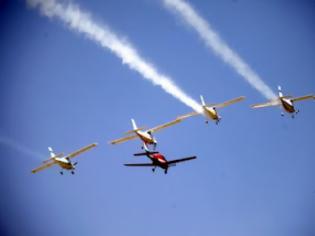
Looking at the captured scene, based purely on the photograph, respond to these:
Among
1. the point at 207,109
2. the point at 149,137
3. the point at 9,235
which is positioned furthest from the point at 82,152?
the point at 9,235

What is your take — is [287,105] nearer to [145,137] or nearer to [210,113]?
[210,113]

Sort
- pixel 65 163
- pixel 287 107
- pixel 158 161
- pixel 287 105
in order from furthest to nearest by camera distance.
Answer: pixel 287 107 < pixel 287 105 < pixel 65 163 < pixel 158 161

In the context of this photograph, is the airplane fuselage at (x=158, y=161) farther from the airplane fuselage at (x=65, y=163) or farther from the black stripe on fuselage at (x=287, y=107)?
the black stripe on fuselage at (x=287, y=107)

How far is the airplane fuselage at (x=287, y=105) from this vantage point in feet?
181

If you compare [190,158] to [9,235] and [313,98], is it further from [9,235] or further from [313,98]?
[9,235]

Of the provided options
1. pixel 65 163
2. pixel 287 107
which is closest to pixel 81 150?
pixel 65 163

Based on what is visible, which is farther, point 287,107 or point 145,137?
point 287,107

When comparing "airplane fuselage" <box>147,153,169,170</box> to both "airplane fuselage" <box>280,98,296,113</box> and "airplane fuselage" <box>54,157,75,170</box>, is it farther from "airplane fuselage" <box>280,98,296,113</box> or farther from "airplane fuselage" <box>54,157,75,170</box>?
"airplane fuselage" <box>280,98,296,113</box>

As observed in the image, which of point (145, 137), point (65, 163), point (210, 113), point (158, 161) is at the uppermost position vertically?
point (210, 113)

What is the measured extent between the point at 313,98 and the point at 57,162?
34.7m

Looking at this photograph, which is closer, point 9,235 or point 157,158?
point 157,158

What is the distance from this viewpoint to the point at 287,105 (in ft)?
181

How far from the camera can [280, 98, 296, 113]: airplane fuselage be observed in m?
55.2

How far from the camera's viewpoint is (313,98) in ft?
190
